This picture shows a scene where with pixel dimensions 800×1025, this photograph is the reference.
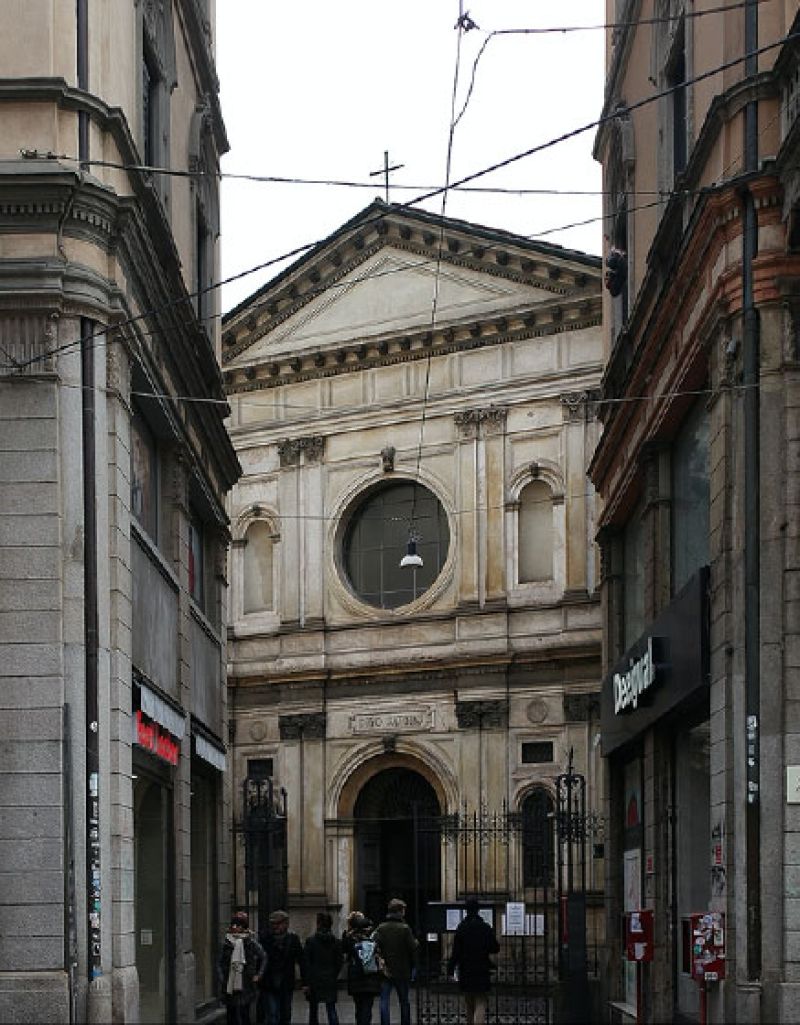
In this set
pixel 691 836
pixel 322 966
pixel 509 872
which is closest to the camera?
pixel 691 836

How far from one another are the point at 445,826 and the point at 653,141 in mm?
21673

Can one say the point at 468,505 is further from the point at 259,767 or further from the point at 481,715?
the point at 259,767

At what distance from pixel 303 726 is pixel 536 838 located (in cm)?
734

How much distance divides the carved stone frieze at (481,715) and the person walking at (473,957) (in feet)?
67.5

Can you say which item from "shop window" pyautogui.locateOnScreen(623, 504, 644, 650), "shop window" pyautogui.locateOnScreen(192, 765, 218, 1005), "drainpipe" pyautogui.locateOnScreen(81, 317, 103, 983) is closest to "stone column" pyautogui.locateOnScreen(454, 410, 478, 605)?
"shop window" pyautogui.locateOnScreen(192, 765, 218, 1005)

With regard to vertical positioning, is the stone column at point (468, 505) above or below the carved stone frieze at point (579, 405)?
below

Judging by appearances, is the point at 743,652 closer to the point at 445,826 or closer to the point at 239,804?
the point at 445,826

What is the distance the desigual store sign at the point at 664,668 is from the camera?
1972 cm

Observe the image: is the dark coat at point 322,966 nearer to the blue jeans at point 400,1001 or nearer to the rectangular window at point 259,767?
the blue jeans at point 400,1001

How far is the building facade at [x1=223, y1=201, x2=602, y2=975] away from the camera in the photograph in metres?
45.2

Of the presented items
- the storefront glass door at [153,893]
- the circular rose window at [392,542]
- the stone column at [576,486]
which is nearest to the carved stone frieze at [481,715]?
the circular rose window at [392,542]

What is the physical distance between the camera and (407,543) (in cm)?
4800

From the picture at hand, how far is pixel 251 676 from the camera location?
4912 centimetres

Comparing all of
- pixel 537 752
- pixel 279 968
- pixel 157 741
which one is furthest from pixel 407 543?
pixel 157 741
